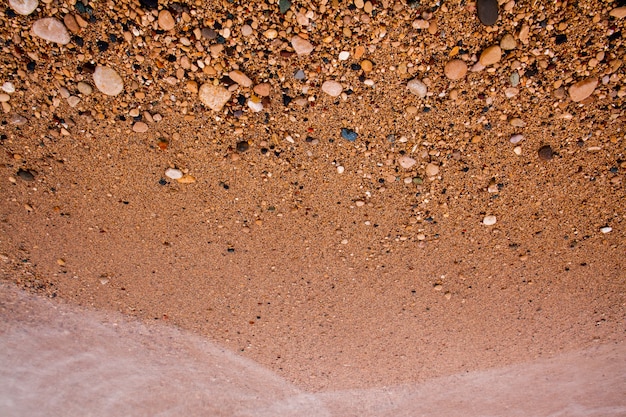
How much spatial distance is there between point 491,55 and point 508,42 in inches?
3.3

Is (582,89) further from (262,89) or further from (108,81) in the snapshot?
(108,81)

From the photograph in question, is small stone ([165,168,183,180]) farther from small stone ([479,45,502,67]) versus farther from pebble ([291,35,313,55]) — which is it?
small stone ([479,45,502,67])

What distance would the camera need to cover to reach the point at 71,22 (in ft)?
5.16

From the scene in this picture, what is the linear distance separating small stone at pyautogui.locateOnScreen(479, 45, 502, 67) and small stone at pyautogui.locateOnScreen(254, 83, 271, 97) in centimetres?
97

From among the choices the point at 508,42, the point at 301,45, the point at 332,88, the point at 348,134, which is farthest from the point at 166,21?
the point at 508,42

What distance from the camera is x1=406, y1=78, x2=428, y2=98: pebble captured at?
1.67 meters

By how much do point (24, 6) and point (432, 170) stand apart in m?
1.98

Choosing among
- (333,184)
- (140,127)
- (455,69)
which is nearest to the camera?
(455,69)

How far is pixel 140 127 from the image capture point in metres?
1.75

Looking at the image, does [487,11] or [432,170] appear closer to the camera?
[487,11]

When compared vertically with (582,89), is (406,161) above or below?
below

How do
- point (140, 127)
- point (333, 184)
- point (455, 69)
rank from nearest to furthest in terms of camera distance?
point (455, 69) → point (140, 127) → point (333, 184)

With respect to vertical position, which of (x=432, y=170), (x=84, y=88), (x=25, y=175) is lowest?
(x=25, y=175)

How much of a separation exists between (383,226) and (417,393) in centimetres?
126
